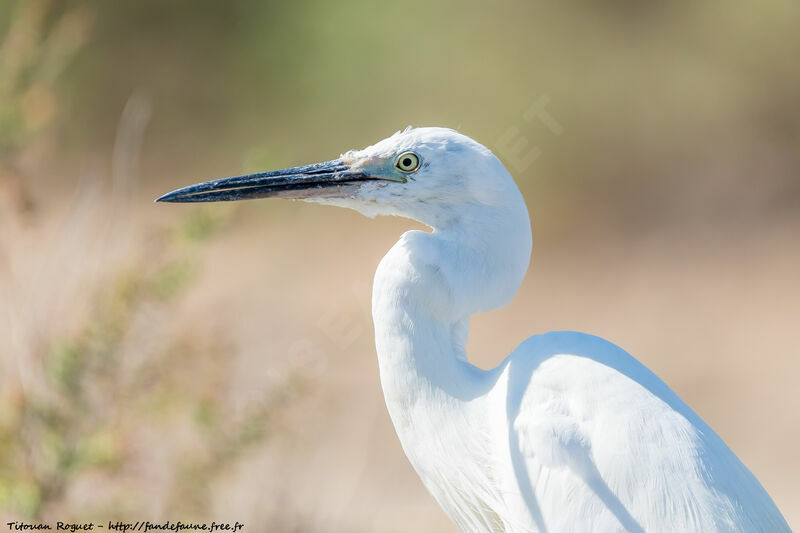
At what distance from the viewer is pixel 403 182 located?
158 centimetres

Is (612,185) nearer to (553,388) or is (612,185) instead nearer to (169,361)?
(169,361)

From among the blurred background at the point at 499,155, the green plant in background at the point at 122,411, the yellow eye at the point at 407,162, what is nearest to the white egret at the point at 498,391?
the yellow eye at the point at 407,162

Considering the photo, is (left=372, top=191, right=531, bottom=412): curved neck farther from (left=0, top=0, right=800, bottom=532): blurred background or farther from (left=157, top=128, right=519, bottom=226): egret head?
(left=0, top=0, right=800, bottom=532): blurred background

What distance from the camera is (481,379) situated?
1665mm

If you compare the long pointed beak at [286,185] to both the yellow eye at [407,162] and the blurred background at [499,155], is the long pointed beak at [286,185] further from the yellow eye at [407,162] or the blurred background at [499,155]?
the blurred background at [499,155]

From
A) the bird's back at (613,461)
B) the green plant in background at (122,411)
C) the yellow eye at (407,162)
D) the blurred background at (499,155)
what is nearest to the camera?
the bird's back at (613,461)

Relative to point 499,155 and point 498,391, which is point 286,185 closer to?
point 498,391

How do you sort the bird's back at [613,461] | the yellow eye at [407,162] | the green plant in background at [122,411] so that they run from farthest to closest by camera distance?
the green plant in background at [122,411], the yellow eye at [407,162], the bird's back at [613,461]

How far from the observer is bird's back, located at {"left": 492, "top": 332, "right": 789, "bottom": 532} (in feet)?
4.80

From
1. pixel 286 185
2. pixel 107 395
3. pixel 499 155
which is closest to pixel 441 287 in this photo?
pixel 286 185

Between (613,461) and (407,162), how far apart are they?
65 centimetres

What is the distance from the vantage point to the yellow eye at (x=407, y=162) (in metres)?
1.58

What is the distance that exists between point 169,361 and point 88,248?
57 cm

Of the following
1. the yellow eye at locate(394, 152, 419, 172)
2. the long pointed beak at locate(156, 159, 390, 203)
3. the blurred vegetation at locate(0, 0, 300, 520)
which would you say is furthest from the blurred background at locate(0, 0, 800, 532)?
the yellow eye at locate(394, 152, 419, 172)
